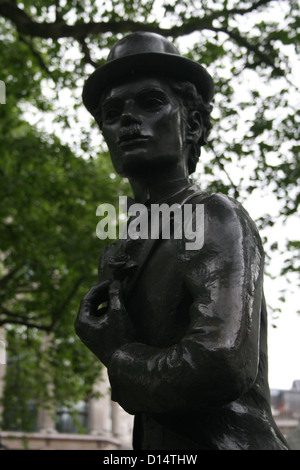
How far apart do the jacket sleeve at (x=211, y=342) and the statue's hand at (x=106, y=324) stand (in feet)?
0.29

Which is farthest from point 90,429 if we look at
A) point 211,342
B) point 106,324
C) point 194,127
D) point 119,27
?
point 211,342

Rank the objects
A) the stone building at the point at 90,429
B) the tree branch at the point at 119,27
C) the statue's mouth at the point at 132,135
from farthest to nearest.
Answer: the stone building at the point at 90,429 < the tree branch at the point at 119,27 < the statue's mouth at the point at 132,135

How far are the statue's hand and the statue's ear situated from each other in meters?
0.86

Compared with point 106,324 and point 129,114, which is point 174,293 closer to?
point 106,324

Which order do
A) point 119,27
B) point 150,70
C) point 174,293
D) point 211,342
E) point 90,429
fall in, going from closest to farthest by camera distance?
point 211,342, point 174,293, point 150,70, point 119,27, point 90,429

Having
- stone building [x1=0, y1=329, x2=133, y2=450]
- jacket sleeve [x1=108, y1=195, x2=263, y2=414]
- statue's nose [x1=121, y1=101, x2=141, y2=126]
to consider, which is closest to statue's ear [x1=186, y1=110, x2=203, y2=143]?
statue's nose [x1=121, y1=101, x2=141, y2=126]

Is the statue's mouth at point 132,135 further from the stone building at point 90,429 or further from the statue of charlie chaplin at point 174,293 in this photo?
the stone building at point 90,429

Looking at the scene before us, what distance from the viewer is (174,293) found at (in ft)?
7.59

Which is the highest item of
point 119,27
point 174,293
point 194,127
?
point 119,27

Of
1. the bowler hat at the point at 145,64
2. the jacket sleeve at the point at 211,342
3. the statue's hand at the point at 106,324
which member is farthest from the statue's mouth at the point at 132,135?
the statue's hand at the point at 106,324

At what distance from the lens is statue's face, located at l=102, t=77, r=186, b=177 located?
8.64ft

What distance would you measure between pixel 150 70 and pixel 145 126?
0.30m

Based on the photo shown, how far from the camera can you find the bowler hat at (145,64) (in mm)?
2703

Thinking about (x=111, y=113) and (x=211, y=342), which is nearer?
(x=211, y=342)
